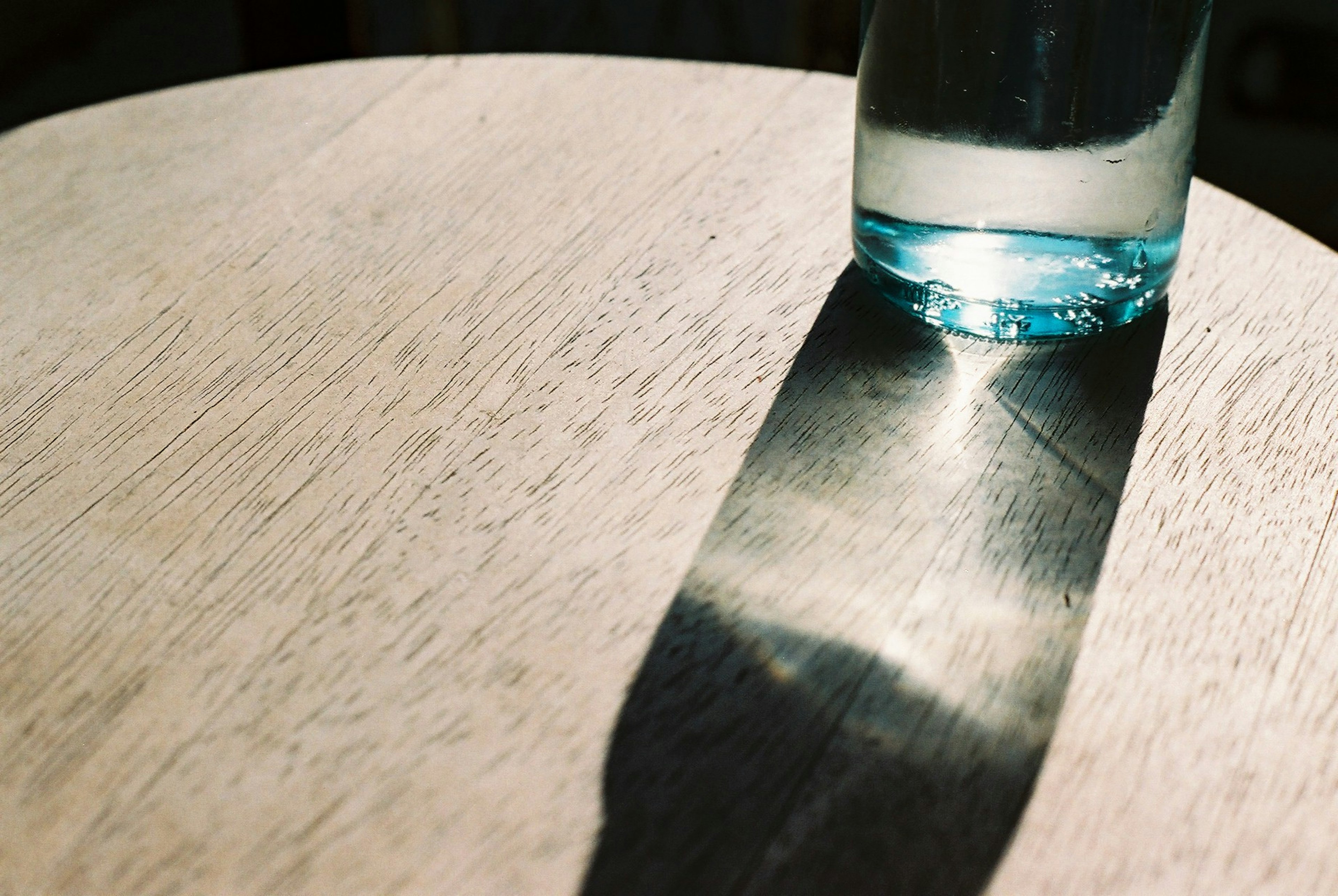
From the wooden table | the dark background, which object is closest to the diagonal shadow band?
the wooden table

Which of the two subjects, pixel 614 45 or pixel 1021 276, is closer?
pixel 1021 276

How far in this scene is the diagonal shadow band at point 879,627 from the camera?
266 mm

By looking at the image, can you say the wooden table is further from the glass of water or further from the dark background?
the dark background

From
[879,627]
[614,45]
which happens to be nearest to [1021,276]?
[879,627]

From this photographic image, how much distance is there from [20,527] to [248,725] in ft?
0.38

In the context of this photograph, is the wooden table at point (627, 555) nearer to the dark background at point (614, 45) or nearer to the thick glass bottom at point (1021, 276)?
the thick glass bottom at point (1021, 276)

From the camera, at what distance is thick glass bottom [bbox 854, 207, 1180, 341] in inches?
16.2

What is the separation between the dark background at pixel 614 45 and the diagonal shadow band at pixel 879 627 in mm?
726

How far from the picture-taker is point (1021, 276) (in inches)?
16.4

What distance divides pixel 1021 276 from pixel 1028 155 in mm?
40

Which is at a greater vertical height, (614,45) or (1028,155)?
(1028,155)

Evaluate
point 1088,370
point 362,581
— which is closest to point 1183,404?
point 1088,370

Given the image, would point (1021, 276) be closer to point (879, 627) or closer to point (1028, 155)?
point (1028, 155)

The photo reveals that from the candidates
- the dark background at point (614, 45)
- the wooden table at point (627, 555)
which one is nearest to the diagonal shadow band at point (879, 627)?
the wooden table at point (627, 555)
